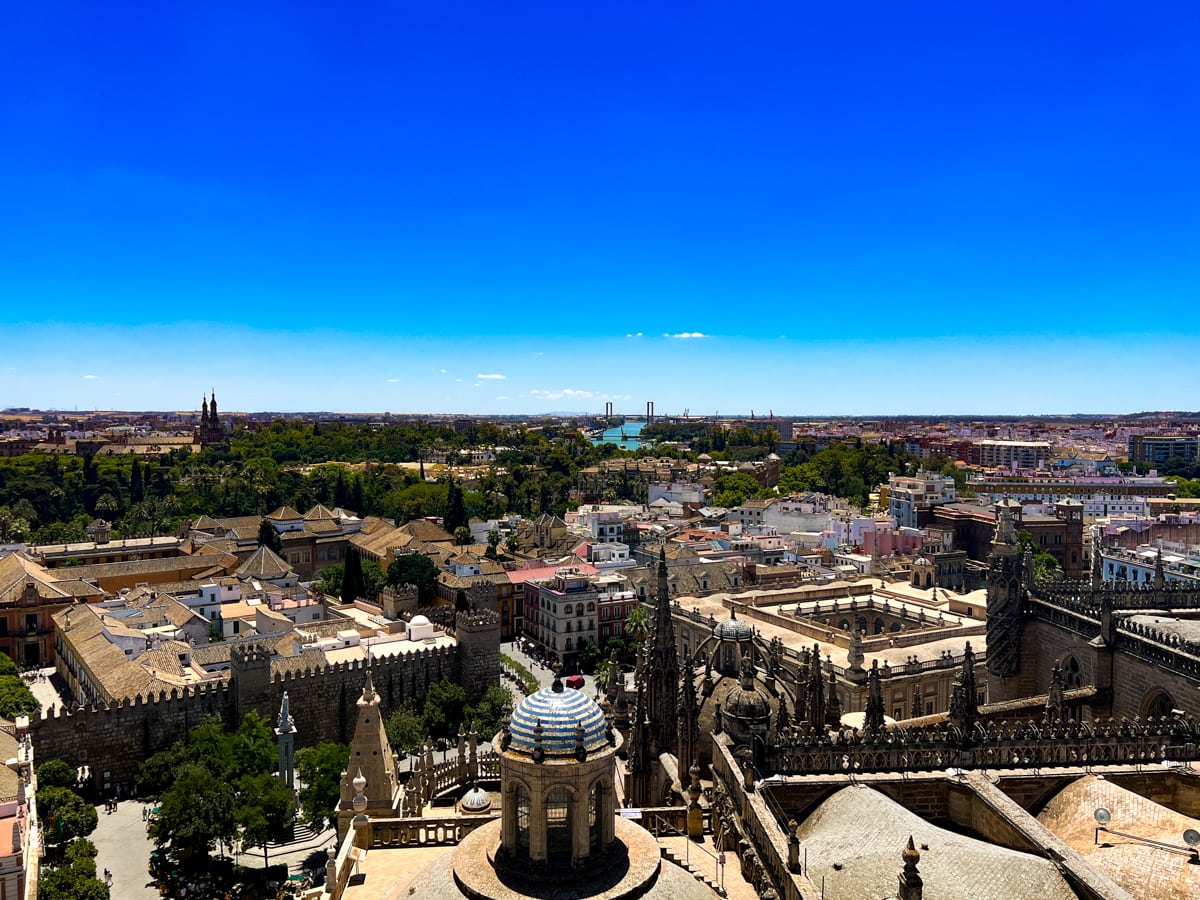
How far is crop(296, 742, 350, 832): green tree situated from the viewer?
2880cm

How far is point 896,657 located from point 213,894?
27.4 metres

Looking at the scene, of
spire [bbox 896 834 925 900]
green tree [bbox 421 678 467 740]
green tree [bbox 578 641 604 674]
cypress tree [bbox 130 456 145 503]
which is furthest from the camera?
cypress tree [bbox 130 456 145 503]

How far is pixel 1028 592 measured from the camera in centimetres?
2441

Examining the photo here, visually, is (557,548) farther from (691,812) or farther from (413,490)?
(691,812)

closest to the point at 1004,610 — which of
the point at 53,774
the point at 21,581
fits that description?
the point at 53,774

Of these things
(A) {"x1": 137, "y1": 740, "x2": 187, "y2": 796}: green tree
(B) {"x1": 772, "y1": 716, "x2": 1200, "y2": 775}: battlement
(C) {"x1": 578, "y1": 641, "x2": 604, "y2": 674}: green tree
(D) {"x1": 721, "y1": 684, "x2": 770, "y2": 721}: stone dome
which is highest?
(B) {"x1": 772, "y1": 716, "x2": 1200, "y2": 775}: battlement

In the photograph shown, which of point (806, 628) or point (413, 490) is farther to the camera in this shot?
point (413, 490)

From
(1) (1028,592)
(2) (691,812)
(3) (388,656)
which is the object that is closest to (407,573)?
(3) (388,656)

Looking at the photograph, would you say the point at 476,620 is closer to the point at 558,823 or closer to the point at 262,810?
the point at 262,810

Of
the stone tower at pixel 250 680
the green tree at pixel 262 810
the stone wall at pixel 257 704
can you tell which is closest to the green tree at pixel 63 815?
the stone wall at pixel 257 704

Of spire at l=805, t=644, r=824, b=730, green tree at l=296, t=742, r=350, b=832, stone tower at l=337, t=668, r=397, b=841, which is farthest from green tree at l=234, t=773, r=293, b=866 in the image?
spire at l=805, t=644, r=824, b=730

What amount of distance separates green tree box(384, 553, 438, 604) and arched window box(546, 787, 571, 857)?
5027 cm

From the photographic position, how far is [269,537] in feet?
241

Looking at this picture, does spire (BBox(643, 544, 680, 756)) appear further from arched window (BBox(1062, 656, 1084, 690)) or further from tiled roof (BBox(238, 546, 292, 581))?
tiled roof (BBox(238, 546, 292, 581))
